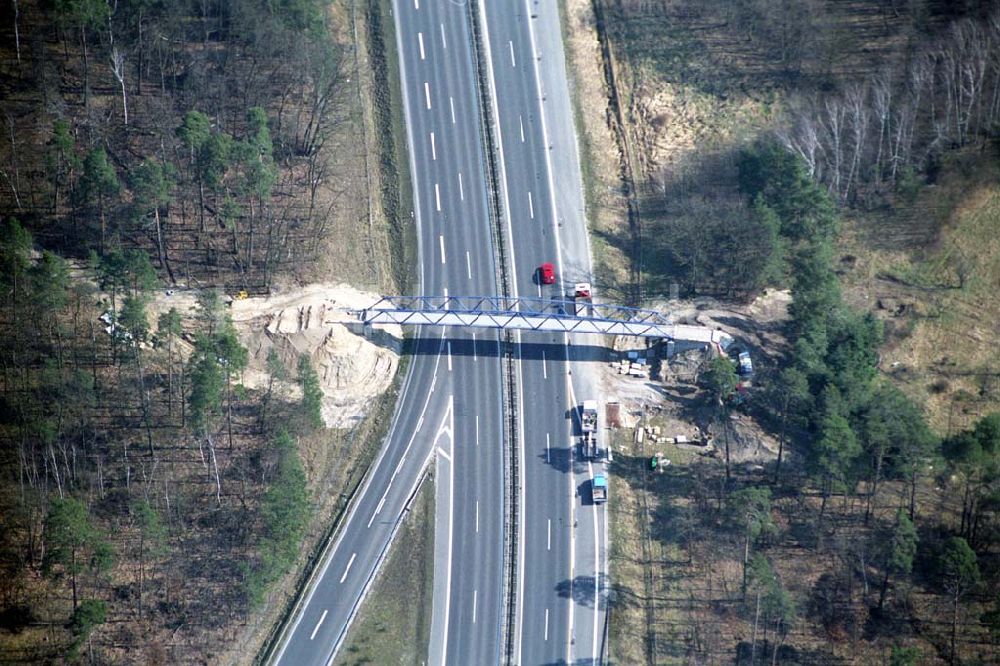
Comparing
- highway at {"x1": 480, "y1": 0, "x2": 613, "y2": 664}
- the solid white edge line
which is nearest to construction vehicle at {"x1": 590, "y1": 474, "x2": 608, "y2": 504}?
highway at {"x1": 480, "y1": 0, "x2": 613, "y2": 664}

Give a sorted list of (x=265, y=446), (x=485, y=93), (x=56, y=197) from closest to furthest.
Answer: (x=265, y=446) → (x=56, y=197) → (x=485, y=93)

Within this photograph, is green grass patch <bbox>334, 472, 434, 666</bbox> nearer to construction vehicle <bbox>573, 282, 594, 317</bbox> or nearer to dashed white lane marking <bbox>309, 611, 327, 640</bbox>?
dashed white lane marking <bbox>309, 611, 327, 640</bbox>

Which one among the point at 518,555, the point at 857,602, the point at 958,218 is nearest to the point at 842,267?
the point at 958,218

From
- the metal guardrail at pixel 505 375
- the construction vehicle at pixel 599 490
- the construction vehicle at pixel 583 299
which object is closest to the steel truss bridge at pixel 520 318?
the construction vehicle at pixel 583 299

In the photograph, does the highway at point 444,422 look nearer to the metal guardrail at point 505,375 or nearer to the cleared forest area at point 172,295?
the metal guardrail at point 505,375

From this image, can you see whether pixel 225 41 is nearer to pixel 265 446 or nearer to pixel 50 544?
pixel 265 446

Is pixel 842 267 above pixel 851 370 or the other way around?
above
